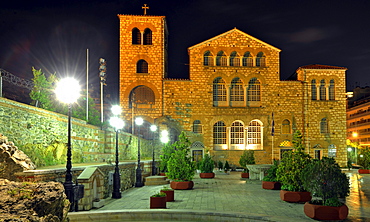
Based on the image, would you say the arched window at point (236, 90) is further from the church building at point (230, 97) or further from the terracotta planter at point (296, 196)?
the terracotta planter at point (296, 196)

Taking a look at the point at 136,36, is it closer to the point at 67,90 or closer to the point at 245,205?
the point at 67,90

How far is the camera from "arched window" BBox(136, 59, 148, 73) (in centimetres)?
4044

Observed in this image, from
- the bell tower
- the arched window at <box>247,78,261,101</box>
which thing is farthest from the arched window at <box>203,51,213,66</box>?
the arched window at <box>247,78,261,101</box>

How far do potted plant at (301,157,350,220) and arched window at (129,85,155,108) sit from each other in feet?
98.2

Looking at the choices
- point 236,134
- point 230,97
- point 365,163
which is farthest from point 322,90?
point 365,163

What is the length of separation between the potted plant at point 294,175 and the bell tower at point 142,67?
1041 inches

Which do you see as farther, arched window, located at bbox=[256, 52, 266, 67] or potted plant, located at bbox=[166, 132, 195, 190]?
arched window, located at bbox=[256, 52, 266, 67]

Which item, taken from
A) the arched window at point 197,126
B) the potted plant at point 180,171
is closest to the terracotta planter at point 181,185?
the potted plant at point 180,171

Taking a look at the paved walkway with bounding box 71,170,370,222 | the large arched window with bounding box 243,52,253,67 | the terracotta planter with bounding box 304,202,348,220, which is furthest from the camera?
the large arched window with bounding box 243,52,253,67

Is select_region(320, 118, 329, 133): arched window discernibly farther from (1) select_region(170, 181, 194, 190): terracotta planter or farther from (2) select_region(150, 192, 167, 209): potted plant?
(2) select_region(150, 192, 167, 209): potted plant

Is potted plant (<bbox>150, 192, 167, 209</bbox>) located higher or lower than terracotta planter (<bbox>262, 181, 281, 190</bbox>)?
higher

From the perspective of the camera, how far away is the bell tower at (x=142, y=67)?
130 feet

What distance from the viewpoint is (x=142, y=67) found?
40.5 metres

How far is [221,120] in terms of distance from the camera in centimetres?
4088
